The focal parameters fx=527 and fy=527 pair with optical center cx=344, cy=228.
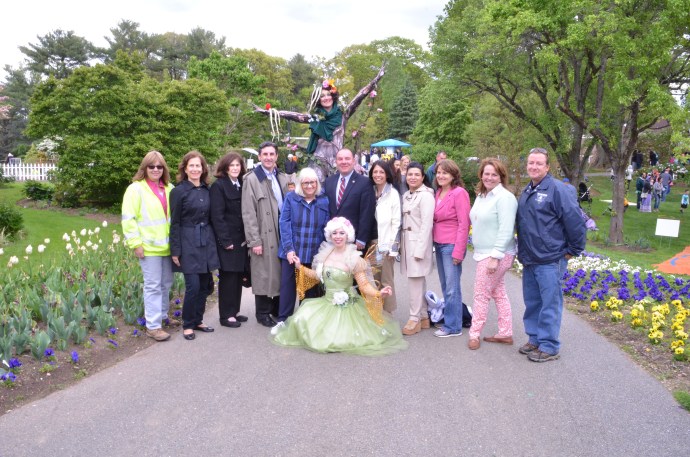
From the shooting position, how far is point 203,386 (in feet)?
14.8

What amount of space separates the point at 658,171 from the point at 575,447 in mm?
24984

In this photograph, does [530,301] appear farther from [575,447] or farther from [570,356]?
[575,447]

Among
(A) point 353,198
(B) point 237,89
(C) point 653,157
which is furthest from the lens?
(B) point 237,89

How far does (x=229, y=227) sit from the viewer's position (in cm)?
601

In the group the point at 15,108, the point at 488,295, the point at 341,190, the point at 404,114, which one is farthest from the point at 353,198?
the point at 15,108

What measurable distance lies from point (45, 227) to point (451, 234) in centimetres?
1212

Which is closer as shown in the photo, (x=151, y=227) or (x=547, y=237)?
(x=547, y=237)

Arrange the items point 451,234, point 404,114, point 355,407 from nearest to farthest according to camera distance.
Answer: point 355,407 < point 451,234 < point 404,114

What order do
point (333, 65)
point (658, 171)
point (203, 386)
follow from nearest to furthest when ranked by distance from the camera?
1. point (203, 386)
2. point (658, 171)
3. point (333, 65)

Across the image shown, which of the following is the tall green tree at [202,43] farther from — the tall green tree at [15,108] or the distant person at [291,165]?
the distant person at [291,165]

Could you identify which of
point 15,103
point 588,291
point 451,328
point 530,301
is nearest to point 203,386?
point 451,328

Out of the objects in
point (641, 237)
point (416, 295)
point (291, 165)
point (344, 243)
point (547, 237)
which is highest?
point (291, 165)

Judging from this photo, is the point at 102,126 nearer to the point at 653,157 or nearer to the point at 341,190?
the point at 341,190

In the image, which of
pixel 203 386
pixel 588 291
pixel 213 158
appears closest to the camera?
pixel 203 386
